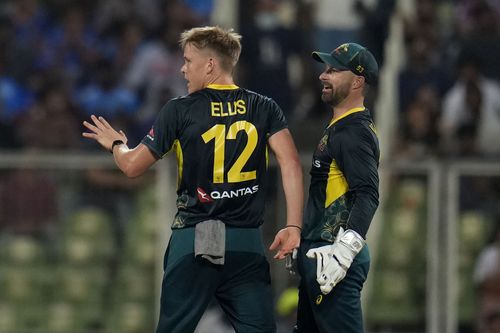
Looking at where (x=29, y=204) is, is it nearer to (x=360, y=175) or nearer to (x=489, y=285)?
(x=489, y=285)

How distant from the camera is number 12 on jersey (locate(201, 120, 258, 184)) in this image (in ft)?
22.0

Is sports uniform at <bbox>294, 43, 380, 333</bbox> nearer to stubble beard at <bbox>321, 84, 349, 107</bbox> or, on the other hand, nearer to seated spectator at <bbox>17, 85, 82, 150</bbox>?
stubble beard at <bbox>321, 84, 349, 107</bbox>

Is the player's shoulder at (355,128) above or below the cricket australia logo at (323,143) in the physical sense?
above

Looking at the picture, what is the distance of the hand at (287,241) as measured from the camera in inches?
263

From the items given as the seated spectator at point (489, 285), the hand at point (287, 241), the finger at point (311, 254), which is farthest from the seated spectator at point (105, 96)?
the finger at point (311, 254)

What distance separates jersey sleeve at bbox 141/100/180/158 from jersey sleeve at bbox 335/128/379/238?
0.83m

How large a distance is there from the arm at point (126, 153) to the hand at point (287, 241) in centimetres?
73

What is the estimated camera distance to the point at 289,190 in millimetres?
6777

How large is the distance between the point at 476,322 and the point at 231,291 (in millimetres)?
4793

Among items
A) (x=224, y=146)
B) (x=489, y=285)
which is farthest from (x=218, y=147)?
(x=489, y=285)

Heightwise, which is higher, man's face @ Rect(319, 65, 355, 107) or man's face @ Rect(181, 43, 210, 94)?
man's face @ Rect(181, 43, 210, 94)

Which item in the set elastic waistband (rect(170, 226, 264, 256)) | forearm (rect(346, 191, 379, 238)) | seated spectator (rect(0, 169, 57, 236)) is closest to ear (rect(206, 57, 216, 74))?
elastic waistband (rect(170, 226, 264, 256))

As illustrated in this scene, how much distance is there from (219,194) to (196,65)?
0.66 metres

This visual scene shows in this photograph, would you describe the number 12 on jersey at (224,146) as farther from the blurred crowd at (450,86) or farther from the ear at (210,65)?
the blurred crowd at (450,86)
